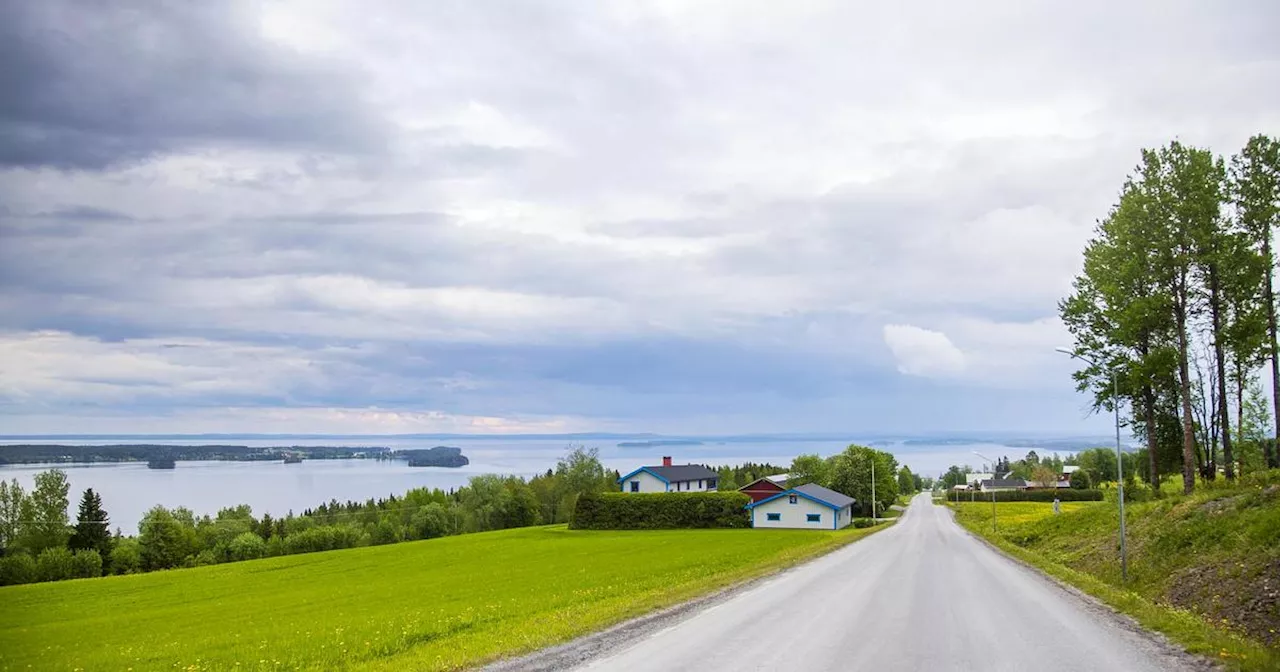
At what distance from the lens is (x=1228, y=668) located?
12.7 meters

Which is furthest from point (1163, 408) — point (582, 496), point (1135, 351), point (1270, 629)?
point (582, 496)

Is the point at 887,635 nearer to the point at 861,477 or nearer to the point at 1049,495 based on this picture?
the point at 861,477

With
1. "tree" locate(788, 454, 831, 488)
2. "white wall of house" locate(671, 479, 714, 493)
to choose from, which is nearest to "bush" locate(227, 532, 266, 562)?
"white wall of house" locate(671, 479, 714, 493)

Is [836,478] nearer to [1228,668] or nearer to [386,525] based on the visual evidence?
[386,525]

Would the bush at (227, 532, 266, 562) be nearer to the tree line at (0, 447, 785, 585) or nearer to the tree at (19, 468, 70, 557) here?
the tree line at (0, 447, 785, 585)

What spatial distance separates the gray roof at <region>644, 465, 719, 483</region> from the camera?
101 metres

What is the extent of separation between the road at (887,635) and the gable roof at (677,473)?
7432 cm

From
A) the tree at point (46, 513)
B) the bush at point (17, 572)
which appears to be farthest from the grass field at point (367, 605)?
the tree at point (46, 513)

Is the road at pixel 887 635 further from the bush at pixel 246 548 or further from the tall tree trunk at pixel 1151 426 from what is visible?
the bush at pixel 246 548

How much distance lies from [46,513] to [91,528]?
1146 centimetres

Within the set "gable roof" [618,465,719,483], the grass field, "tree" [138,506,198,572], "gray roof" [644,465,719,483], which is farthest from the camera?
"gray roof" [644,465,719,483]

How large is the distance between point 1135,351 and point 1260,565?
28.5 m

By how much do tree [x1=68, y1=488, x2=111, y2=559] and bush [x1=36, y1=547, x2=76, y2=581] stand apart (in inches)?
212

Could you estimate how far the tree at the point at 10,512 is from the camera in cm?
8762
